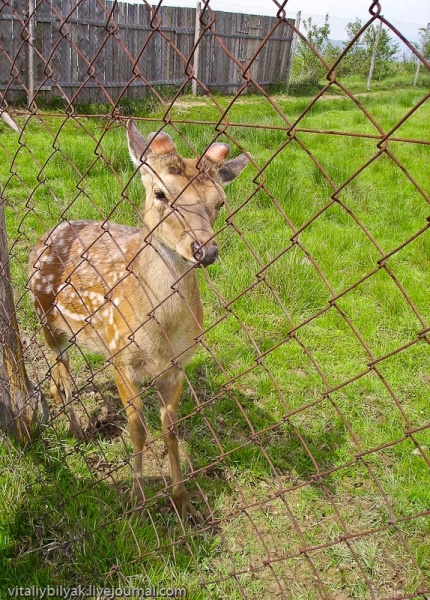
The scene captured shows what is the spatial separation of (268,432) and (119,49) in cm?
979

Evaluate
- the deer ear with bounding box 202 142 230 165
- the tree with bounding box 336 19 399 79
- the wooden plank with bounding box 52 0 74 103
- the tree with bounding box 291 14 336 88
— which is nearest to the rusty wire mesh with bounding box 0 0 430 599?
the deer ear with bounding box 202 142 230 165

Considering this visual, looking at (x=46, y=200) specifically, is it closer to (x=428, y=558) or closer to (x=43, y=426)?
(x=43, y=426)

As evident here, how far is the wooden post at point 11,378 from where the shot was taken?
2.59 meters

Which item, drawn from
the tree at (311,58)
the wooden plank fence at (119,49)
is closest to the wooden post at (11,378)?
the wooden plank fence at (119,49)

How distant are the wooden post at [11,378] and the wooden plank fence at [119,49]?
4.54 meters

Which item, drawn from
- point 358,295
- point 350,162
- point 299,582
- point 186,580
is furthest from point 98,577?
point 350,162

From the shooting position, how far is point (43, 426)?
2.87 meters

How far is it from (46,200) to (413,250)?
3505 millimetres

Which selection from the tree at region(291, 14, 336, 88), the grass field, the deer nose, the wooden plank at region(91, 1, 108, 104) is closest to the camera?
the deer nose

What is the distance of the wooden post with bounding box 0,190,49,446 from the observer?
2.59 m

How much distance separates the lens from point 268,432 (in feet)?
10.4

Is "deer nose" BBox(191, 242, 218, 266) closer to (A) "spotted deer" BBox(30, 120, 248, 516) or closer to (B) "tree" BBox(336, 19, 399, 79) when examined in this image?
(A) "spotted deer" BBox(30, 120, 248, 516)

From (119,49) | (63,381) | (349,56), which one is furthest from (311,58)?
(63,381)

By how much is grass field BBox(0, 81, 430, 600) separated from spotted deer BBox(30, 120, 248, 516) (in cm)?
15
